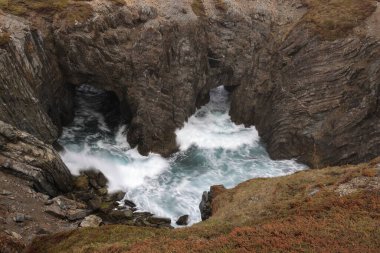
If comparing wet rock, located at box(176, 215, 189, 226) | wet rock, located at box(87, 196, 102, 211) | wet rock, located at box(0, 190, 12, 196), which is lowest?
wet rock, located at box(176, 215, 189, 226)

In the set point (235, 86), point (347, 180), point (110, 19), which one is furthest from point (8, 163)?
point (235, 86)

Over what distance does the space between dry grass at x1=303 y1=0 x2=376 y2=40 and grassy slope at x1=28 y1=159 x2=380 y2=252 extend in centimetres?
3137

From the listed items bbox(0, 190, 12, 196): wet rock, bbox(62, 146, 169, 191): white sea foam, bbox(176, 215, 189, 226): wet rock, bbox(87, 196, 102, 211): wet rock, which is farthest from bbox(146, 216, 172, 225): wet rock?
bbox(0, 190, 12, 196): wet rock

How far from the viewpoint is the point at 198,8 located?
63562 mm

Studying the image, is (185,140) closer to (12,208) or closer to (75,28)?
(75,28)

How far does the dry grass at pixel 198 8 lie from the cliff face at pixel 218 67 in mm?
423

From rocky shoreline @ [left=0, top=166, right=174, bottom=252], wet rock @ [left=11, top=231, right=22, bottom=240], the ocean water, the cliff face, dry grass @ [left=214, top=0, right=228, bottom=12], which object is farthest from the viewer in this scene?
dry grass @ [left=214, top=0, right=228, bottom=12]

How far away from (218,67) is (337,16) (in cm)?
2062

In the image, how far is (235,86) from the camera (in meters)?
67.9

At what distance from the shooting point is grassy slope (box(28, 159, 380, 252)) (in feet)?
71.3

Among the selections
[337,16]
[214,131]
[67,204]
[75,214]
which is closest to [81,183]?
[67,204]

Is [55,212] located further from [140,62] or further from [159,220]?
[140,62]

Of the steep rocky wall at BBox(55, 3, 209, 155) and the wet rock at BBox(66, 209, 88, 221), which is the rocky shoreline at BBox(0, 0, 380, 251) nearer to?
the steep rocky wall at BBox(55, 3, 209, 155)

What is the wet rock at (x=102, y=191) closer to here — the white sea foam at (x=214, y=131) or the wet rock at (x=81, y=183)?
the wet rock at (x=81, y=183)
